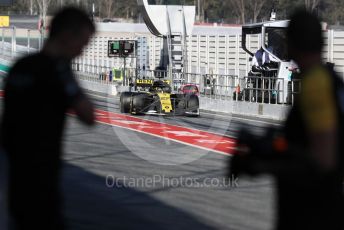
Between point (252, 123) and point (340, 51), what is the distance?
748 cm

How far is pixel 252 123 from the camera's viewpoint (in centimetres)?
2588

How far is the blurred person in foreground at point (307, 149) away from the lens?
4.32m

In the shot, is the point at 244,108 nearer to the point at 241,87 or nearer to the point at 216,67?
the point at 241,87

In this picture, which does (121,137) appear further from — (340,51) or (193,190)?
(340,51)

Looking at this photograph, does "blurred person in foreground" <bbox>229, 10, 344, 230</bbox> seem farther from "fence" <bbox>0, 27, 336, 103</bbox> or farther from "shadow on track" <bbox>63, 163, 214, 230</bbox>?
"fence" <bbox>0, 27, 336, 103</bbox>

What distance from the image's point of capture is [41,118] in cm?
514

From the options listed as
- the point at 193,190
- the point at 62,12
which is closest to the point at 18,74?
the point at 62,12

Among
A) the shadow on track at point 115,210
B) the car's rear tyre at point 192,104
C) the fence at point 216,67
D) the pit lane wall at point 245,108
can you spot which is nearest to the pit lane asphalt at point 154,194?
the shadow on track at point 115,210

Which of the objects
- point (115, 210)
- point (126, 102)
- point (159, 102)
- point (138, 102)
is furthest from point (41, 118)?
point (126, 102)

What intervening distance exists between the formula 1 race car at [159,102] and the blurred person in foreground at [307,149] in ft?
66.0

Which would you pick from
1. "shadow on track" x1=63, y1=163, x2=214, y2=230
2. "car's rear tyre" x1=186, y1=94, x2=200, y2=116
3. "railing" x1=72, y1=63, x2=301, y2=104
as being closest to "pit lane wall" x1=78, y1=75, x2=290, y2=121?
"railing" x1=72, y1=63, x2=301, y2=104

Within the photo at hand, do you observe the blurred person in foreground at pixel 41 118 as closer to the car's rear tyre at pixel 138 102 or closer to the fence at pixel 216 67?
the fence at pixel 216 67

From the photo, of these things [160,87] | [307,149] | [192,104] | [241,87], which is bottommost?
[192,104]

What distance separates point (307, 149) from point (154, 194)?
702 cm
